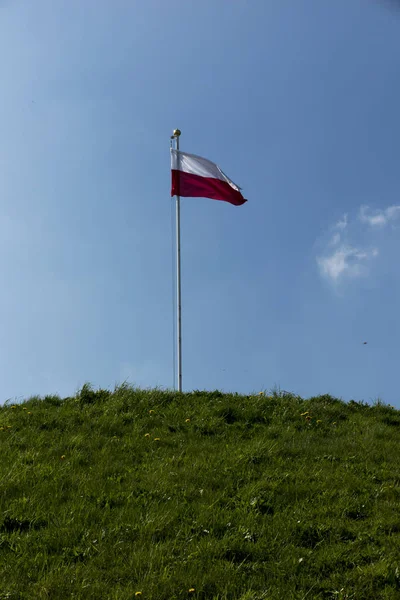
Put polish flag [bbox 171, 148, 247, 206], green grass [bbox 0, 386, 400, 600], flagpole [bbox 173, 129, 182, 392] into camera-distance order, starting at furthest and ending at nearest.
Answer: polish flag [bbox 171, 148, 247, 206] < flagpole [bbox 173, 129, 182, 392] < green grass [bbox 0, 386, 400, 600]

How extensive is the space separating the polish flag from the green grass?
638cm

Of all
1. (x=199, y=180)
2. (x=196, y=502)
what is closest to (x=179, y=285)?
(x=199, y=180)

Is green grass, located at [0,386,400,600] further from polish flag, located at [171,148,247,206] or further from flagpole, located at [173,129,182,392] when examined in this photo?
polish flag, located at [171,148,247,206]

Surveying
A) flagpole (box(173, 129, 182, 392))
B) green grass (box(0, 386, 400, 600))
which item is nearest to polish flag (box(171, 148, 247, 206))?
flagpole (box(173, 129, 182, 392))

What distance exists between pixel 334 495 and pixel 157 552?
9.00 feet

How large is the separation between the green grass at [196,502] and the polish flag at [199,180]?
6382 mm

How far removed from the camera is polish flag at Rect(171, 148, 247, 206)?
14.8m

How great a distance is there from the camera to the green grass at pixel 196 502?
5418 mm

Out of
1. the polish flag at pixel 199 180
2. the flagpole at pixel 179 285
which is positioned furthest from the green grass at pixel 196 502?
the polish flag at pixel 199 180

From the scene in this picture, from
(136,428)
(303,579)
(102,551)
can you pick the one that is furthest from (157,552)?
(136,428)

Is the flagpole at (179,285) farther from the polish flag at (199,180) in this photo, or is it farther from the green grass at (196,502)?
the green grass at (196,502)

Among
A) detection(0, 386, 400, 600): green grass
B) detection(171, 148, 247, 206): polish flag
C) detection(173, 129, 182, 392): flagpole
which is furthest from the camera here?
detection(171, 148, 247, 206): polish flag

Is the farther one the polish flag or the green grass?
the polish flag

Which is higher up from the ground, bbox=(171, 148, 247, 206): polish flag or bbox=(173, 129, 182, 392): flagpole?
bbox=(171, 148, 247, 206): polish flag
